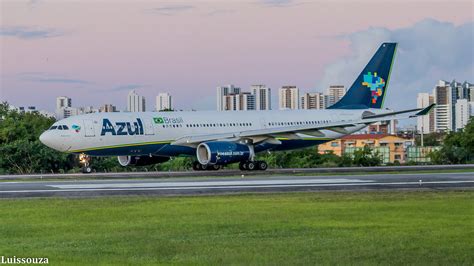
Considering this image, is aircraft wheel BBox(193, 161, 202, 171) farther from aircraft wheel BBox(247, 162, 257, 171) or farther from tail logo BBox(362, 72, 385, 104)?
tail logo BBox(362, 72, 385, 104)

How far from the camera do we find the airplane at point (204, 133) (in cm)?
4178

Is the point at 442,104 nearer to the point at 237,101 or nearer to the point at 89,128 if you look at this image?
the point at 237,101

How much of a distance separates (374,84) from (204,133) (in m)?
11.6

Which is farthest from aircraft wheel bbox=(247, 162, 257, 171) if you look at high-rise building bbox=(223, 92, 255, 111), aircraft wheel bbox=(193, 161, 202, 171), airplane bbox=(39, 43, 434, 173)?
high-rise building bbox=(223, 92, 255, 111)

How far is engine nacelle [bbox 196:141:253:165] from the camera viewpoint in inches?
1633

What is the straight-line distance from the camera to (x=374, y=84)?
171 ft

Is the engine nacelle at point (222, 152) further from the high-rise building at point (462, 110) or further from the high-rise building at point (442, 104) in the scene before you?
the high-rise building at point (442, 104)

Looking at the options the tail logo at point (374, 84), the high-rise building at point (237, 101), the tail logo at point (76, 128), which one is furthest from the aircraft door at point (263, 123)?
the high-rise building at point (237, 101)

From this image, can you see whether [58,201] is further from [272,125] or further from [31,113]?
[31,113]

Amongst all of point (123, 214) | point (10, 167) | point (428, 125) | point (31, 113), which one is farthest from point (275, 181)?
point (428, 125)

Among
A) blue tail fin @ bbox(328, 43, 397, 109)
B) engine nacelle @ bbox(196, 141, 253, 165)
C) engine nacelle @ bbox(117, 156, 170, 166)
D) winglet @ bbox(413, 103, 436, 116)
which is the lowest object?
engine nacelle @ bbox(117, 156, 170, 166)

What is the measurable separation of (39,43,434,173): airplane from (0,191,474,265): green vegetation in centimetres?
1768

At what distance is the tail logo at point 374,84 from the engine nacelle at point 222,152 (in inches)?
456

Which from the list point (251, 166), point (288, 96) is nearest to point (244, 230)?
point (251, 166)
